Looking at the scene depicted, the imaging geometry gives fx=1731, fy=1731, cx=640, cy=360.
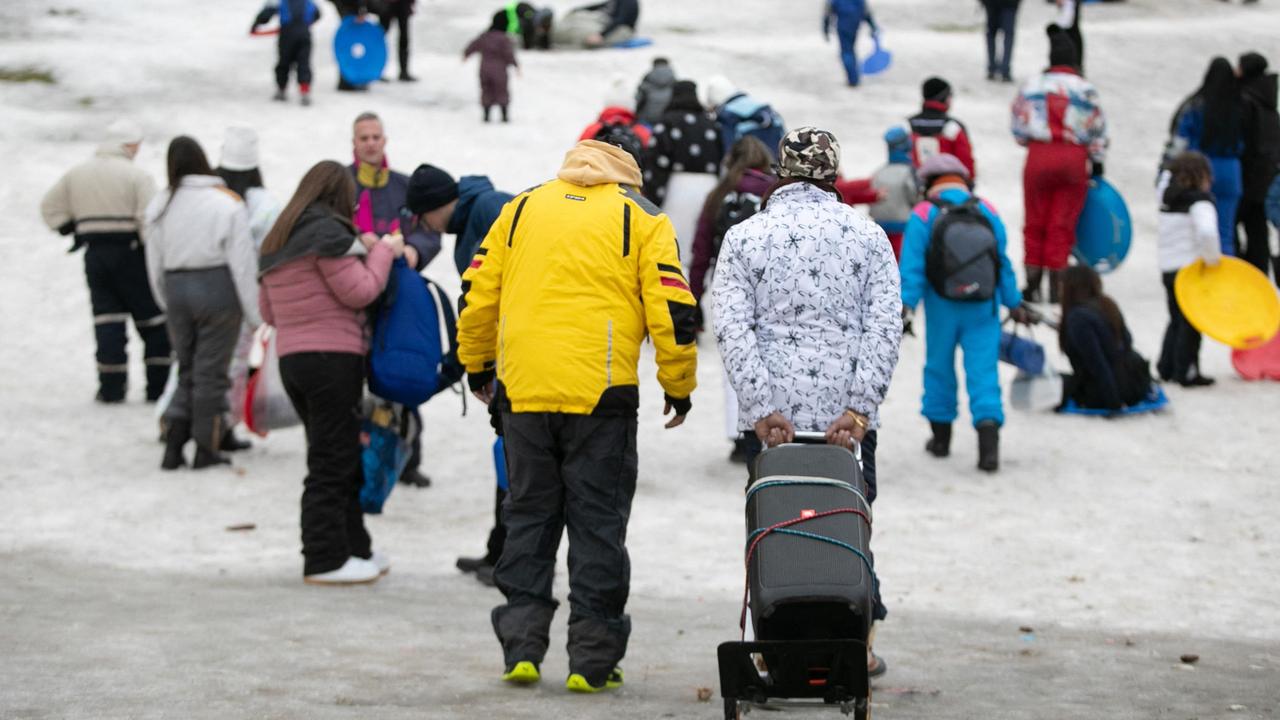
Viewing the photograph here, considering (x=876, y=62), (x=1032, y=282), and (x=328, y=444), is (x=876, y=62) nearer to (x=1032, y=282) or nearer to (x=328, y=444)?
(x=1032, y=282)

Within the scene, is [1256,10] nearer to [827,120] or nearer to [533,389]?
[827,120]

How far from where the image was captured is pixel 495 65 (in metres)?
19.6

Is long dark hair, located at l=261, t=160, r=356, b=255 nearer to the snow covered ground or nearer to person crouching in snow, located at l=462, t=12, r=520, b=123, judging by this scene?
the snow covered ground

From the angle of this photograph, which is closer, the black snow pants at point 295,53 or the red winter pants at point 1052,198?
the red winter pants at point 1052,198

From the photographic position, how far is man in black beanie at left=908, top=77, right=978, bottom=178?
43.8ft

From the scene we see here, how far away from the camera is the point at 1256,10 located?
94.8 feet

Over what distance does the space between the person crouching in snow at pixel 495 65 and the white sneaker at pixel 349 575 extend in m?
12.4

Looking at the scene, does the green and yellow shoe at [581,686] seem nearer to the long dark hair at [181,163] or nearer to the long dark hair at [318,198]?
the long dark hair at [318,198]

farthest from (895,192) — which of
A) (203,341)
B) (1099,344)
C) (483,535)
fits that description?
(203,341)

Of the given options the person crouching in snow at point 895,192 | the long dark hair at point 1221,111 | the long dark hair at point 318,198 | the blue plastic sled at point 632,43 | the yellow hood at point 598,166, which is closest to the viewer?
the yellow hood at point 598,166

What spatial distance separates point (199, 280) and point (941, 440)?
14.7 ft

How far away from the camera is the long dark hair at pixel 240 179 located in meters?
9.92

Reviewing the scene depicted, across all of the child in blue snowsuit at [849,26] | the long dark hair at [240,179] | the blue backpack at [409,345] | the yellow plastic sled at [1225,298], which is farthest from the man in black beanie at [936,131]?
the child in blue snowsuit at [849,26]

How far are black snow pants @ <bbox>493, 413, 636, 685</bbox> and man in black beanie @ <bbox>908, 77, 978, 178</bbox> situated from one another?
26.2 feet
